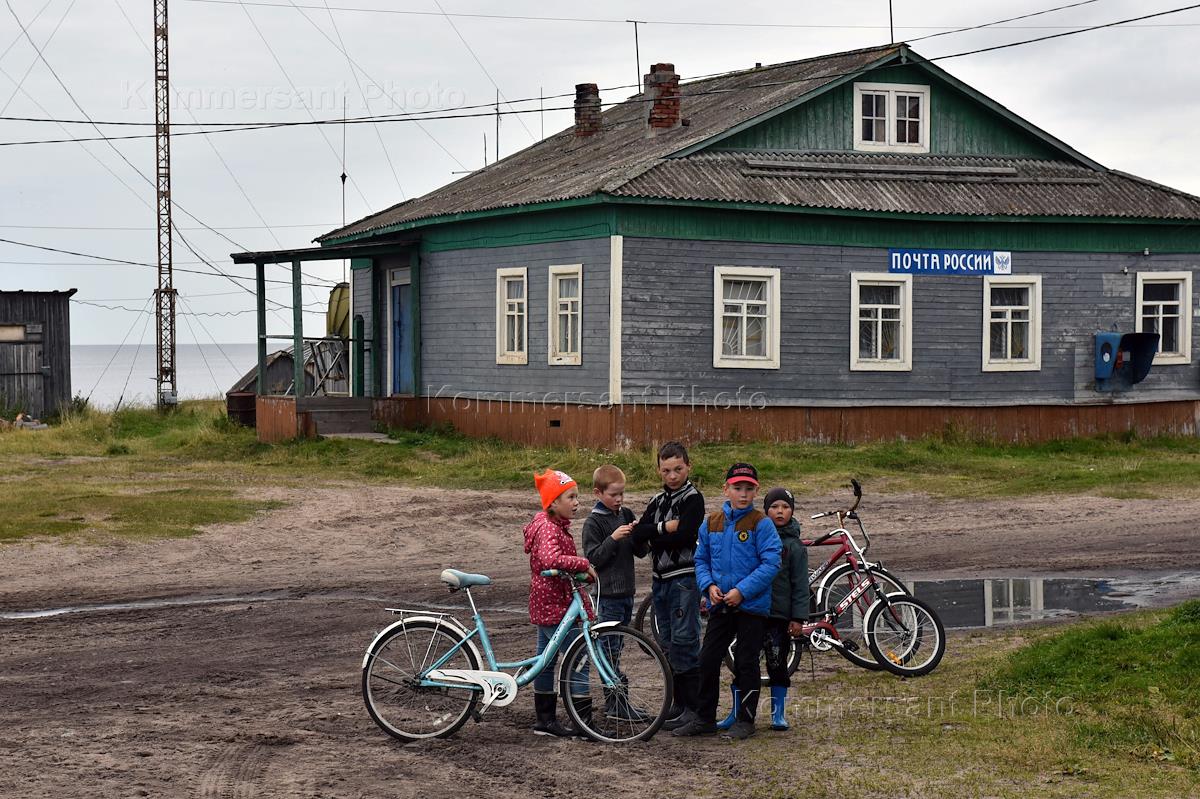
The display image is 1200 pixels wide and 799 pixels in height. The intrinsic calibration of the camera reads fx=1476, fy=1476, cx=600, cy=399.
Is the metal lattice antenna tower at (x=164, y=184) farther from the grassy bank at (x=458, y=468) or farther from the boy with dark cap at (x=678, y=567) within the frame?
the boy with dark cap at (x=678, y=567)

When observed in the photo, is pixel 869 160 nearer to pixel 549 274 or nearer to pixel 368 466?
pixel 549 274

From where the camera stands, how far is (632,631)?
7.60 m

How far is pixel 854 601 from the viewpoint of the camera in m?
9.29

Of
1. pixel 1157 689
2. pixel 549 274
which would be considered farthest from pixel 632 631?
pixel 549 274

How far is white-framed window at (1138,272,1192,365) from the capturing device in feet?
86.2

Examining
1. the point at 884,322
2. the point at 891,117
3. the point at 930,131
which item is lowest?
the point at 884,322

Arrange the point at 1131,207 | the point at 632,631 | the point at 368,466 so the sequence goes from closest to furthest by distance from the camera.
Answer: the point at 632,631
the point at 368,466
the point at 1131,207

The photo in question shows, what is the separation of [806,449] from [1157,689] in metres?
14.5

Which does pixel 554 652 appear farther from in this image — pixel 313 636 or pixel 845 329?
pixel 845 329

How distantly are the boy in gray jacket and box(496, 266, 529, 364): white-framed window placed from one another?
17.1m

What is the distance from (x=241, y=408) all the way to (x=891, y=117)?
14380 mm

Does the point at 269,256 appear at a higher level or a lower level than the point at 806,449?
higher

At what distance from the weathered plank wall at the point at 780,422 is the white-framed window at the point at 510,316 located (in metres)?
0.90

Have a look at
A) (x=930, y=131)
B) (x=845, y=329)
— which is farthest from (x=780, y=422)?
(x=930, y=131)
